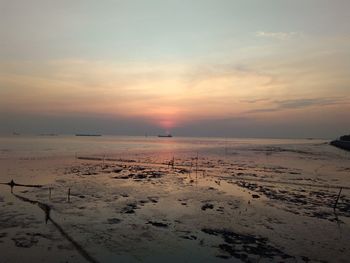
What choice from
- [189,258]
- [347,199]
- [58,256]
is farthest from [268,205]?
[58,256]

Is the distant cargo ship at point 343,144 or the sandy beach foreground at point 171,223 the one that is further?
the distant cargo ship at point 343,144

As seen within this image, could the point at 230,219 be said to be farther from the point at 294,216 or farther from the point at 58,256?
the point at 58,256

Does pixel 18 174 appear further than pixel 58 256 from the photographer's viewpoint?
Yes

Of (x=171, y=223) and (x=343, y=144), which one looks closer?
(x=171, y=223)

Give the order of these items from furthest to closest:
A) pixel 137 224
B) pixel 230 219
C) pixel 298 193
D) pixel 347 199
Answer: pixel 298 193, pixel 347 199, pixel 230 219, pixel 137 224

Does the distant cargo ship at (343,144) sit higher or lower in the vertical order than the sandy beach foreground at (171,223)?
higher

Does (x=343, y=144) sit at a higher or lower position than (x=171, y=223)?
higher

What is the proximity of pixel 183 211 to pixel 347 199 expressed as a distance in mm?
12492

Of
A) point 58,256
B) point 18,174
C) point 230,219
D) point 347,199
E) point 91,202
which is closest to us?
point 58,256

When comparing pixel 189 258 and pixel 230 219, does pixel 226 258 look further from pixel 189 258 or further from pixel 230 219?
pixel 230 219

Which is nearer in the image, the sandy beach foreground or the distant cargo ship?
the sandy beach foreground

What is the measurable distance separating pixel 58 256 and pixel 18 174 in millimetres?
23245

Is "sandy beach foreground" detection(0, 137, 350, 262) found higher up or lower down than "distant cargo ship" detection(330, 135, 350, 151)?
lower down

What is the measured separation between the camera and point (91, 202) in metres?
19.8
